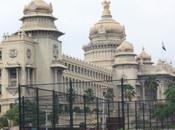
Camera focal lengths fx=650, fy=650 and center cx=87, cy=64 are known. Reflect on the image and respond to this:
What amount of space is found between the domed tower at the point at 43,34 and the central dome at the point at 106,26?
50.8m

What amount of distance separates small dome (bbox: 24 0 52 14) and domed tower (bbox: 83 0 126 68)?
5105 cm

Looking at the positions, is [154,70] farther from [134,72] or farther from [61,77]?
[61,77]

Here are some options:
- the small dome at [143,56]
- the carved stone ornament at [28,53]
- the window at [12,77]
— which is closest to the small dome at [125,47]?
the small dome at [143,56]

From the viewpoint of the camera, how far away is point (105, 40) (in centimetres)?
17200

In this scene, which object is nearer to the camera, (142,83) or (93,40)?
(142,83)

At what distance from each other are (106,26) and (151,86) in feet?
90.9

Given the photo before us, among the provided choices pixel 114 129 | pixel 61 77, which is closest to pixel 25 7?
pixel 61 77

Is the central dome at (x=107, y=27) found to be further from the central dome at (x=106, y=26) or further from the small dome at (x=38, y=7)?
the small dome at (x=38, y=7)

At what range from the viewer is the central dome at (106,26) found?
562ft

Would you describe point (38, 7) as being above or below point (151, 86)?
above

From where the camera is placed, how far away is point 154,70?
16750 cm

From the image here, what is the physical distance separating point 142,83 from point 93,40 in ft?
65.0

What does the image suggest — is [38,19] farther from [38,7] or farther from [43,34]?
[43,34]

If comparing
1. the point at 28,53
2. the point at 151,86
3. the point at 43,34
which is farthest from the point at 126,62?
the point at 28,53
